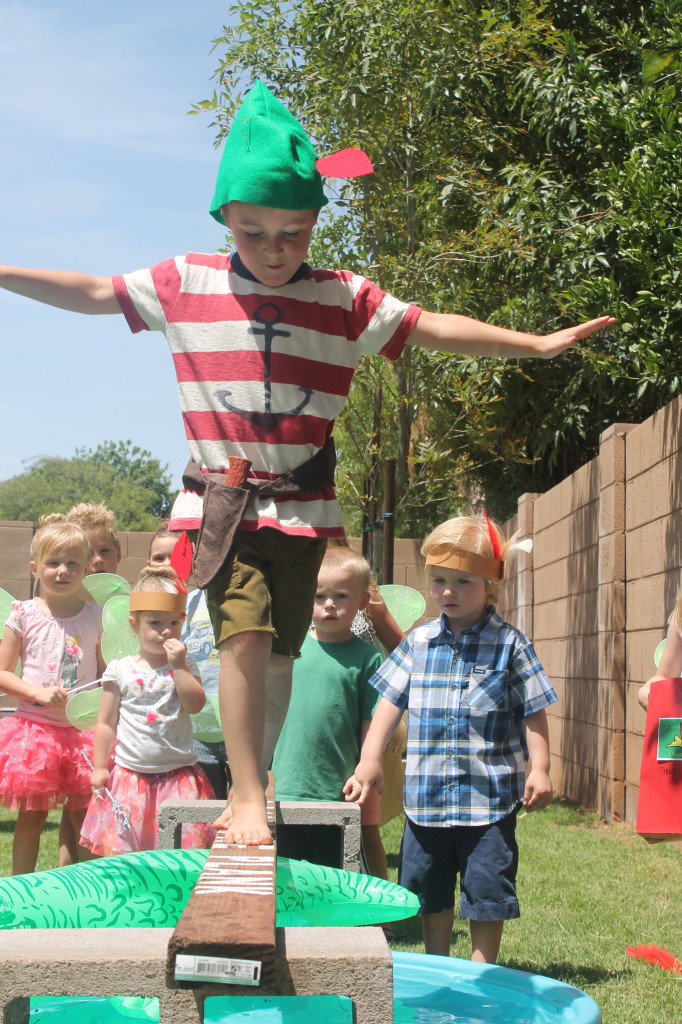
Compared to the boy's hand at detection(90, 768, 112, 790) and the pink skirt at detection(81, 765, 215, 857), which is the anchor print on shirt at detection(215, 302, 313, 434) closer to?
the pink skirt at detection(81, 765, 215, 857)

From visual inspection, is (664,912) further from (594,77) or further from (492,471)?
(492,471)

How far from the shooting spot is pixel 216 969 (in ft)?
5.44

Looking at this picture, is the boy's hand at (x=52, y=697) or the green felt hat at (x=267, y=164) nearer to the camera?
the green felt hat at (x=267, y=164)

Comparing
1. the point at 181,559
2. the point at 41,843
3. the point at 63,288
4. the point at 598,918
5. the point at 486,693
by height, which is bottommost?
the point at 41,843

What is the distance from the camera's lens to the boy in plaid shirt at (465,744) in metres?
3.53

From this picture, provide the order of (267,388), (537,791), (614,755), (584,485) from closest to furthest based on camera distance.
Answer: (267,388) → (537,791) → (614,755) → (584,485)

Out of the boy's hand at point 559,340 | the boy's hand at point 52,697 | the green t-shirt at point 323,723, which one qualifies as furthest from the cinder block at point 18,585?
the boy's hand at point 559,340

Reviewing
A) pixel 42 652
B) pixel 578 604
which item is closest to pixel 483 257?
pixel 578 604

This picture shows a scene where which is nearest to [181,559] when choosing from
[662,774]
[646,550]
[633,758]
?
[662,774]

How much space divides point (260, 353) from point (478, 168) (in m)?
9.65

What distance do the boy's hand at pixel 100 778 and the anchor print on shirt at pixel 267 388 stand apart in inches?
87.3

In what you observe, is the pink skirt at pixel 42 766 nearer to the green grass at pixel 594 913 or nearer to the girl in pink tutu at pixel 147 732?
the girl in pink tutu at pixel 147 732

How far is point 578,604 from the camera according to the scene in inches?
344

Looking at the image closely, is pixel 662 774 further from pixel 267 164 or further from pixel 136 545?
pixel 136 545
